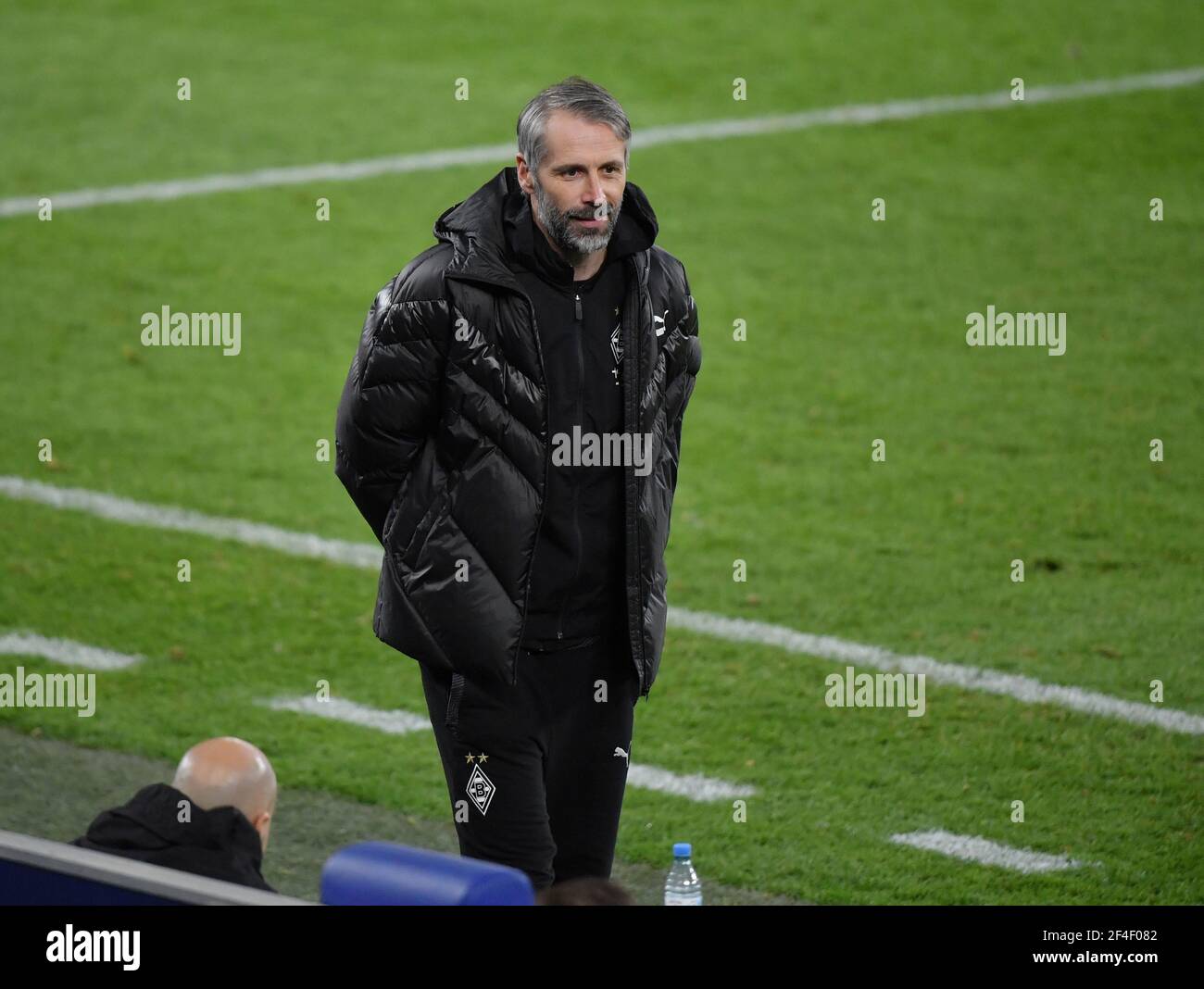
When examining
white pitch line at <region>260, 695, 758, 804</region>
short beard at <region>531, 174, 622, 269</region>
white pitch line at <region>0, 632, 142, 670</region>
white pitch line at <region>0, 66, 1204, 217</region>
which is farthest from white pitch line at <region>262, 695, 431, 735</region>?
white pitch line at <region>0, 66, 1204, 217</region>

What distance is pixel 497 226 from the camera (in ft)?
14.3

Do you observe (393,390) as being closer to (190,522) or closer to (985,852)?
(985,852)

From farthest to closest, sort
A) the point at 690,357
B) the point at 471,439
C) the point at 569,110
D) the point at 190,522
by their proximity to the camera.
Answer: the point at 190,522
the point at 690,357
the point at 471,439
the point at 569,110

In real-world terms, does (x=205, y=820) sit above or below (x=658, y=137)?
below

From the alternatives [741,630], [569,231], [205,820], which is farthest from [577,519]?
[741,630]

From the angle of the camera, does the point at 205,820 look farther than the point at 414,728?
No

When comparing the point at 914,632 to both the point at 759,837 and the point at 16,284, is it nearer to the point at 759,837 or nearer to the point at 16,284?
the point at 759,837

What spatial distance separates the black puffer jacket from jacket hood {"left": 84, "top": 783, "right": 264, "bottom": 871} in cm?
54

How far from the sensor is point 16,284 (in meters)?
12.6

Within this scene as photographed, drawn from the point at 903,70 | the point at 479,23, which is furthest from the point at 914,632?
the point at 479,23

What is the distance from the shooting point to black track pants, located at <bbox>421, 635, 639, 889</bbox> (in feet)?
14.3

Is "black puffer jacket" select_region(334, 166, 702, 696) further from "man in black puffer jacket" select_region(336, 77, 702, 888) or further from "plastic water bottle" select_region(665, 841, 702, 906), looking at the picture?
"plastic water bottle" select_region(665, 841, 702, 906)

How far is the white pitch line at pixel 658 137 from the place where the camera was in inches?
572

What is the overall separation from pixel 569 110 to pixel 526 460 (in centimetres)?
72
